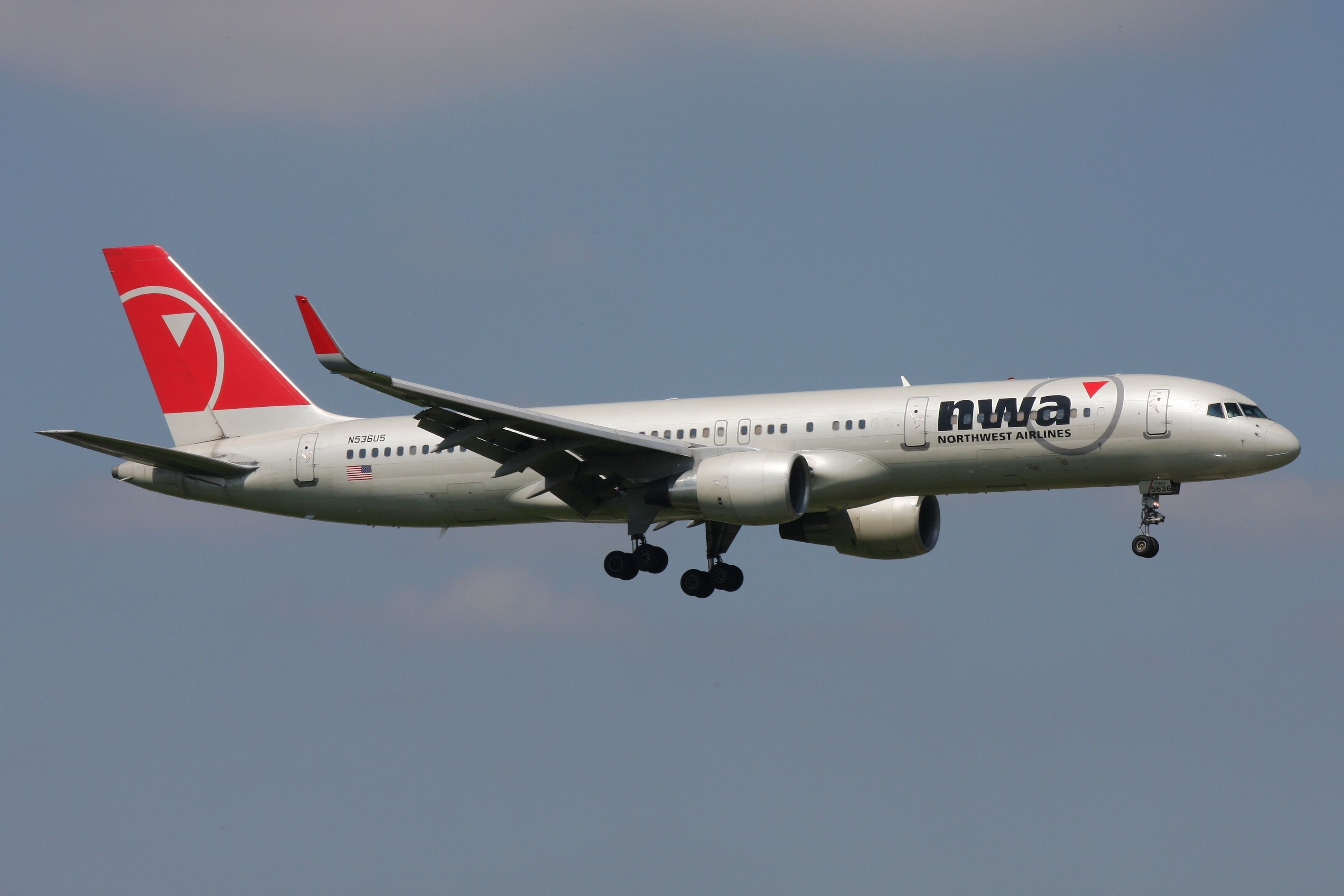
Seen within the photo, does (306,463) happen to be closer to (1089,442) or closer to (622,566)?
(622,566)

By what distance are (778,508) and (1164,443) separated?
27.0ft

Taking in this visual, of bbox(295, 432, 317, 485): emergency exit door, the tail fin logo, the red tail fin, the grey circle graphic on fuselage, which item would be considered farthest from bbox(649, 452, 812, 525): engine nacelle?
the tail fin logo

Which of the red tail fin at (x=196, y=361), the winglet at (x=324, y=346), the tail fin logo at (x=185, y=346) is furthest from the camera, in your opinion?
the tail fin logo at (x=185, y=346)

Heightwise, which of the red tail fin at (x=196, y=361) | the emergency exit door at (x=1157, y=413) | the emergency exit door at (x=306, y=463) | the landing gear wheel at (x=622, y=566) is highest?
the red tail fin at (x=196, y=361)

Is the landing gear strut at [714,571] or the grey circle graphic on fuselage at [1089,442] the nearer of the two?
the grey circle graphic on fuselage at [1089,442]

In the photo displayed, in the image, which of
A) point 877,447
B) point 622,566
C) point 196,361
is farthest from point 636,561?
point 196,361

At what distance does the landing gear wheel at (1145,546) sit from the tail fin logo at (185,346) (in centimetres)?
2347

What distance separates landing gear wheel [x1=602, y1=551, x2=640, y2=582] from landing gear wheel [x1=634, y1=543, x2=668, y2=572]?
5.0 inches

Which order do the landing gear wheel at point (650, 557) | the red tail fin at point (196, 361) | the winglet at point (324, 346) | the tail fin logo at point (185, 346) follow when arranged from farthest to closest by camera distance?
the tail fin logo at point (185, 346) → the red tail fin at point (196, 361) → the landing gear wheel at point (650, 557) → the winglet at point (324, 346)

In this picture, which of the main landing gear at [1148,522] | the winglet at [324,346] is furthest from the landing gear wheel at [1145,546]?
the winglet at [324,346]

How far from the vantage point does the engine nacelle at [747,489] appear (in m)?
36.3

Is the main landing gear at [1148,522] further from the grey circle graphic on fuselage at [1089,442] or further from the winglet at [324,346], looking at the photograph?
the winglet at [324,346]

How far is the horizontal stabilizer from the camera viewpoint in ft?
126

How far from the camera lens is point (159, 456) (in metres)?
41.2
